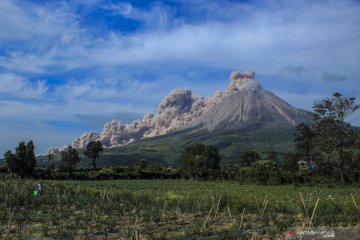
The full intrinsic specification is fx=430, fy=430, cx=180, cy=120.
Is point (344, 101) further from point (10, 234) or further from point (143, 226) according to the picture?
point (10, 234)

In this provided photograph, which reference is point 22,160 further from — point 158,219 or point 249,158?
point 158,219

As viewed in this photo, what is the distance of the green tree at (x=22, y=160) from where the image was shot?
70.8 meters

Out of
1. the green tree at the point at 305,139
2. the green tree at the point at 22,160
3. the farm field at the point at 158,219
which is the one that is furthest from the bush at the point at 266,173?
the green tree at the point at 22,160

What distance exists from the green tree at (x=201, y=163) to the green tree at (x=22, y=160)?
28574 mm

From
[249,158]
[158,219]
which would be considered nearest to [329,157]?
[249,158]

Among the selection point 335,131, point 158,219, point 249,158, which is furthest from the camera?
point 249,158

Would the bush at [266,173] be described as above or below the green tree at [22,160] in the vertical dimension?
below

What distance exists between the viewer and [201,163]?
3211 inches

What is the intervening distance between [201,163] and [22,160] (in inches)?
1258

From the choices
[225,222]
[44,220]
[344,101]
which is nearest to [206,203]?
[225,222]

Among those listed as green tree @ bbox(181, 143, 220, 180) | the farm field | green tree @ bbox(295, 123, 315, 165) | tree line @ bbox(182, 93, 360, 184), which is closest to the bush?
tree line @ bbox(182, 93, 360, 184)

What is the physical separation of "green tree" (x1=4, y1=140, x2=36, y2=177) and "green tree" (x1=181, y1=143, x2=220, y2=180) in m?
28.6

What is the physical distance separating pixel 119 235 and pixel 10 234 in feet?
13.5

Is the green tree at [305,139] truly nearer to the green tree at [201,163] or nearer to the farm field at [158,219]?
the green tree at [201,163]
